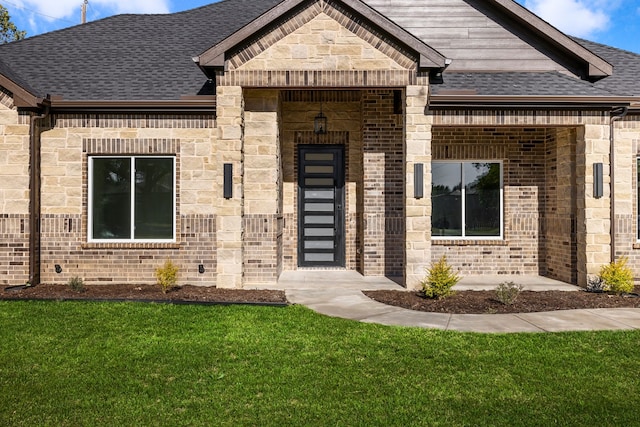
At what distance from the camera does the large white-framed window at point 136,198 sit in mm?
9430

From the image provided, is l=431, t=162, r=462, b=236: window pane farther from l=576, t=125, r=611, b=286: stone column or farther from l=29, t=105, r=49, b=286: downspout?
l=29, t=105, r=49, b=286: downspout

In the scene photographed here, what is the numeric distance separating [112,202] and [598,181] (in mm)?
9956

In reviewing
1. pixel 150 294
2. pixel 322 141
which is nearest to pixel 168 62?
pixel 322 141

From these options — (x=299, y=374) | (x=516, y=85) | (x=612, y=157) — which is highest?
(x=516, y=85)

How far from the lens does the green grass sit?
3.61m

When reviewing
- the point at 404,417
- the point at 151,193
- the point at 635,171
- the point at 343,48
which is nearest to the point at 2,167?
the point at 151,193

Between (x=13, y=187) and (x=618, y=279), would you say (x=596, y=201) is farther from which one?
(x=13, y=187)

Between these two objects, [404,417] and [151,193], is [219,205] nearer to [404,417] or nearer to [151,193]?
[151,193]

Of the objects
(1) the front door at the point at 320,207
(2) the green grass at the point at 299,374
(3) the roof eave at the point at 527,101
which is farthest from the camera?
(1) the front door at the point at 320,207

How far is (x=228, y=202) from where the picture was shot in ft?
28.5

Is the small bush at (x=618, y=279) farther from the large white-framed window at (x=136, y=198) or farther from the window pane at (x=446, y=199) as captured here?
the large white-framed window at (x=136, y=198)

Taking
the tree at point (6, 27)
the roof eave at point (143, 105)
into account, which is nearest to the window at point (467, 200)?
the roof eave at point (143, 105)

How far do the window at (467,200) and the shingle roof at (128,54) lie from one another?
20.1 feet

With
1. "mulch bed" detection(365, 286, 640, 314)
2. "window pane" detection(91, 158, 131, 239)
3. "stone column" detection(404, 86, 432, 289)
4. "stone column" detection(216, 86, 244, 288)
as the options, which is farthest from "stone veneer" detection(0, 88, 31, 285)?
"stone column" detection(404, 86, 432, 289)
